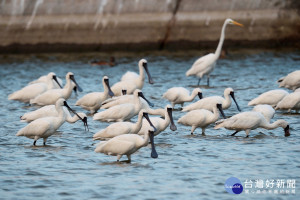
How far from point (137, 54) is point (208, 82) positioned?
1043cm

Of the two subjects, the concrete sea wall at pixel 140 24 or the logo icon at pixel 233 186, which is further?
the concrete sea wall at pixel 140 24

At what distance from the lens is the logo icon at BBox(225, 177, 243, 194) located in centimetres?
1015

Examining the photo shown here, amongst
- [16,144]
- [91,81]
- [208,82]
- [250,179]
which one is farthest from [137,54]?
[250,179]

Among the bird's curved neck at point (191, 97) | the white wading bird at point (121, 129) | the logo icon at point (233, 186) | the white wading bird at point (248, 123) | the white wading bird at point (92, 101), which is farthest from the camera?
the bird's curved neck at point (191, 97)

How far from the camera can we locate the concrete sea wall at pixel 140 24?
1326 inches

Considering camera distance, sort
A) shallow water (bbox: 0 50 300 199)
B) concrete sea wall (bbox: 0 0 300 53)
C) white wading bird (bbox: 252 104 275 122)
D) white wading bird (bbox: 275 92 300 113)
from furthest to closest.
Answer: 1. concrete sea wall (bbox: 0 0 300 53)
2. white wading bird (bbox: 275 92 300 113)
3. white wading bird (bbox: 252 104 275 122)
4. shallow water (bbox: 0 50 300 199)

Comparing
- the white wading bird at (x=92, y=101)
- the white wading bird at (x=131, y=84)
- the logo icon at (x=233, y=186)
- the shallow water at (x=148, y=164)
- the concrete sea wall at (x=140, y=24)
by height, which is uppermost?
the concrete sea wall at (x=140, y=24)

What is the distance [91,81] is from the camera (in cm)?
2670

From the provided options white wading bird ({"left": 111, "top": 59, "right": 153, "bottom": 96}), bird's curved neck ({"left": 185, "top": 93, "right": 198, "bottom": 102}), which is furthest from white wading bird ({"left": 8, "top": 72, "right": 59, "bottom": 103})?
bird's curved neck ({"left": 185, "top": 93, "right": 198, "bottom": 102})

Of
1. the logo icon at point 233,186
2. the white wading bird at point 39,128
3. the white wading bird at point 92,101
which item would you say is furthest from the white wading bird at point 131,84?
the logo icon at point 233,186

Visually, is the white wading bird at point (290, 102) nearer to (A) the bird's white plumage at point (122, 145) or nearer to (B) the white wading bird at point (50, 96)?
(B) the white wading bird at point (50, 96)

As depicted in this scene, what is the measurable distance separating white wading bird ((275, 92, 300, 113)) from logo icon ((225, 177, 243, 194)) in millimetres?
6236

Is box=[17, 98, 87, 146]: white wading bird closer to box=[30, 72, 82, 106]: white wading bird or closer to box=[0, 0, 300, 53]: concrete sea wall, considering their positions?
box=[30, 72, 82, 106]: white wading bird

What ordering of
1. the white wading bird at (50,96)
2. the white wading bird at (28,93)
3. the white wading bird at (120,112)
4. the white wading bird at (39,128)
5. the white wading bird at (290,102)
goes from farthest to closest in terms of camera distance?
the white wading bird at (28,93), the white wading bird at (50,96), the white wading bird at (290,102), the white wading bird at (120,112), the white wading bird at (39,128)
